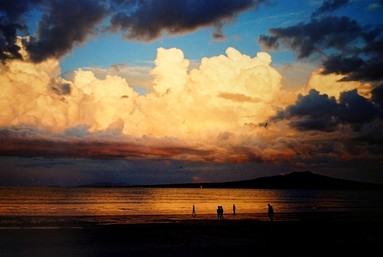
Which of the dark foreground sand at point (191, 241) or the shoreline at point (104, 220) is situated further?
the shoreline at point (104, 220)

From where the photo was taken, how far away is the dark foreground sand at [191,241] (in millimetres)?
27688

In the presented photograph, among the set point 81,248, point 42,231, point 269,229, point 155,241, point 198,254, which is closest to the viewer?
point 198,254

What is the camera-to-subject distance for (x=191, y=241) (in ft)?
107

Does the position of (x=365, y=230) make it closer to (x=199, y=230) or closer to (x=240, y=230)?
Answer: (x=240, y=230)

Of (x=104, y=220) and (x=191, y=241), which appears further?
(x=104, y=220)

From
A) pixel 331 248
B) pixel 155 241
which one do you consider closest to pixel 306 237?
pixel 331 248

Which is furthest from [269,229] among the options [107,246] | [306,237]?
[107,246]

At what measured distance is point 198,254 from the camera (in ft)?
88.1

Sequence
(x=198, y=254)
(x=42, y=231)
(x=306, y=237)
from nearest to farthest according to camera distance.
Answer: (x=198, y=254), (x=306, y=237), (x=42, y=231)

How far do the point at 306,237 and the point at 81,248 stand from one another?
61.8ft

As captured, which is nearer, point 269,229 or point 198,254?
point 198,254

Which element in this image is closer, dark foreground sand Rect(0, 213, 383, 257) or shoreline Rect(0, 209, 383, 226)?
dark foreground sand Rect(0, 213, 383, 257)

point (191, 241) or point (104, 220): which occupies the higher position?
point (104, 220)

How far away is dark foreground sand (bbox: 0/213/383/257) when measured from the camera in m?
27.7
